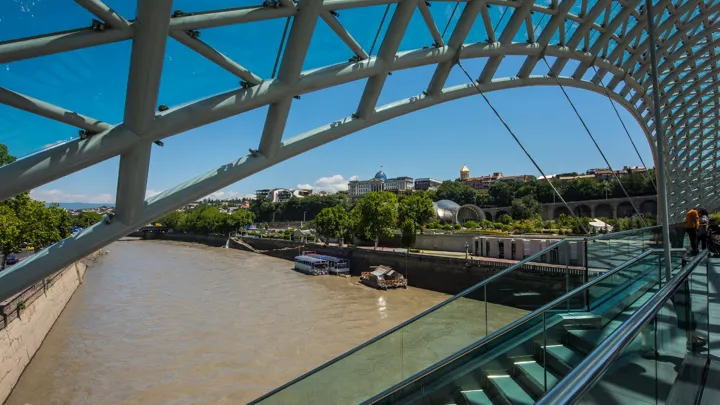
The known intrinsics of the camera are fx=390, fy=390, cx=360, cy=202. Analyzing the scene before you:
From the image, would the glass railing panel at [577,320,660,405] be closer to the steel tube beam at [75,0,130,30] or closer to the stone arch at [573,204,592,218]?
the steel tube beam at [75,0,130,30]

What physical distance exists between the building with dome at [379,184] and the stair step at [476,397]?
499 feet

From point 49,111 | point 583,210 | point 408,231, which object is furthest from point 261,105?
point 583,210

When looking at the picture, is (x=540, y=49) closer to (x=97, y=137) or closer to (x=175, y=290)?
(x=97, y=137)

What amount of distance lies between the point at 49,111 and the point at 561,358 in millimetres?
4890

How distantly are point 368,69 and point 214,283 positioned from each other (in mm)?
30750

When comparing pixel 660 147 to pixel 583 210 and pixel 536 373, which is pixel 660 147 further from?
pixel 583 210

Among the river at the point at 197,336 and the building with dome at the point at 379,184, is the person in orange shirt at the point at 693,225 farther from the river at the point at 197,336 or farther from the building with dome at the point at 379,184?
the building with dome at the point at 379,184

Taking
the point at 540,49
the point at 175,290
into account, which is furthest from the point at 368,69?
the point at 175,290

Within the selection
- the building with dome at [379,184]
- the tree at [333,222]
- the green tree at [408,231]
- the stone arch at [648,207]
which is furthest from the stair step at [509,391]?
the building with dome at [379,184]

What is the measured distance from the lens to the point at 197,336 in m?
17.4

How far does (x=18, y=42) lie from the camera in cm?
273

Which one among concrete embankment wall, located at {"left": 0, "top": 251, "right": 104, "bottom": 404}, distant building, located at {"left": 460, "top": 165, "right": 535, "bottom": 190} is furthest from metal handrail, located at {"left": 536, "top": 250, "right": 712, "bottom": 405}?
distant building, located at {"left": 460, "top": 165, "right": 535, "bottom": 190}

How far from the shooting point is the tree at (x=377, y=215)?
40.6 metres

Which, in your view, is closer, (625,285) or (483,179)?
(625,285)
